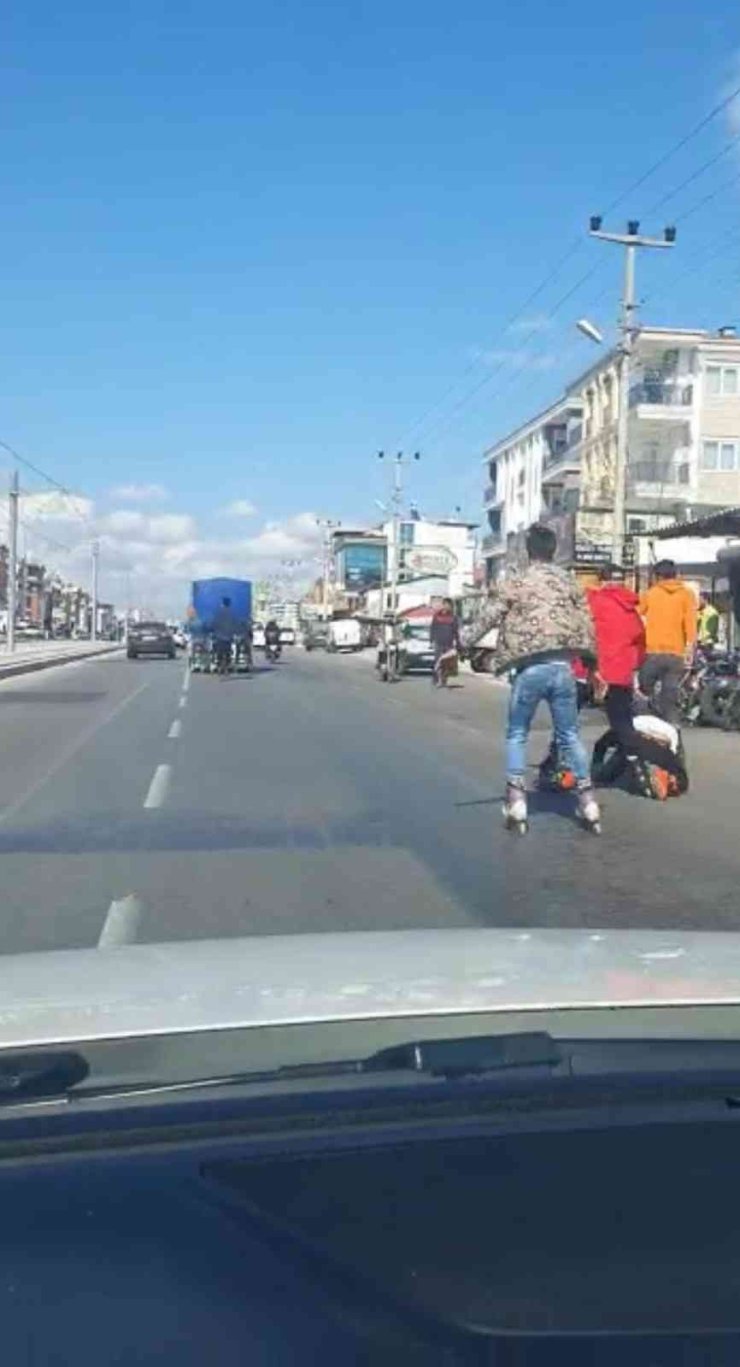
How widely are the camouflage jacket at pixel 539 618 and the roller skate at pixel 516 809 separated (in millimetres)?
1026

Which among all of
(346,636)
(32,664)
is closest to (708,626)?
(32,664)

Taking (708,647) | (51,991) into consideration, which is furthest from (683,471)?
(51,991)

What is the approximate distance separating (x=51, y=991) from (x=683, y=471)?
65.4 m

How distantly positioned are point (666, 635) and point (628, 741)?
2.61 m

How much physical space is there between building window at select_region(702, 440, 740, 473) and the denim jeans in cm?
5681

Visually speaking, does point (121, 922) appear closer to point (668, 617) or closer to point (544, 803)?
point (544, 803)

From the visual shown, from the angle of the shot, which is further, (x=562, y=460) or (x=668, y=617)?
(x=562, y=460)

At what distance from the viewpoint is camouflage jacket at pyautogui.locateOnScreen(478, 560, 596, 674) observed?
11.0 m

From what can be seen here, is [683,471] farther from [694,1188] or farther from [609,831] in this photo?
[694,1188]

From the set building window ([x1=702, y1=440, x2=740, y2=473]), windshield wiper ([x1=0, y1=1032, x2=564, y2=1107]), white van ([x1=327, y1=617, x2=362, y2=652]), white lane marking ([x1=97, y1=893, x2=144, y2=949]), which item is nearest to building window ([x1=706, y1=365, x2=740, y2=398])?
building window ([x1=702, y1=440, x2=740, y2=473])

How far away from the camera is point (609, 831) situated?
11984 mm

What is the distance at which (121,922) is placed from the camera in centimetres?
841

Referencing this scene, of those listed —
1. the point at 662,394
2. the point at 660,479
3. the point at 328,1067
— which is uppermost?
the point at 662,394

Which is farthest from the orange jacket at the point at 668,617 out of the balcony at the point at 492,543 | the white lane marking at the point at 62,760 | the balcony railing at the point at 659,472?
the balcony at the point at 492,543
